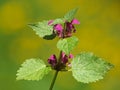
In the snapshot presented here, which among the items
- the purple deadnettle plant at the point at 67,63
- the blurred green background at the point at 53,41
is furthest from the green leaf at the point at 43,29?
the blurred green background at the point at 53,41

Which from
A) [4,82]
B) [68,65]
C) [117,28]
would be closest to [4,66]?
[4,82]

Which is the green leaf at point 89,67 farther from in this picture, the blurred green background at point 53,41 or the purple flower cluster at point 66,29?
the blurred green background at point 53,41

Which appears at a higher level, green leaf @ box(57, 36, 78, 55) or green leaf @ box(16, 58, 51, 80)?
green leaf @ box(57, 36, 78, 55)

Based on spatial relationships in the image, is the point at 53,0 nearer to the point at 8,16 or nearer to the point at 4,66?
the point at 8,16

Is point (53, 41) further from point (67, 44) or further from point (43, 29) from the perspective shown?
point (67, 44)

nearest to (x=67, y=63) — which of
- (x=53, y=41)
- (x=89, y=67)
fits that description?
(x=89, y=67)

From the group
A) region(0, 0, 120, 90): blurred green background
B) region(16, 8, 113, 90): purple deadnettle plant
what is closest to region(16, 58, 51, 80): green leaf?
region(16, 8, 113, 90): purple deadnettle plant

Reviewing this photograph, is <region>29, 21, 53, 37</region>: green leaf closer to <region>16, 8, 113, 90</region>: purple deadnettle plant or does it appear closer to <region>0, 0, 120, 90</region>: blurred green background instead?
<region>16, 8, 113, 90</region>: purple deadnettle plant
